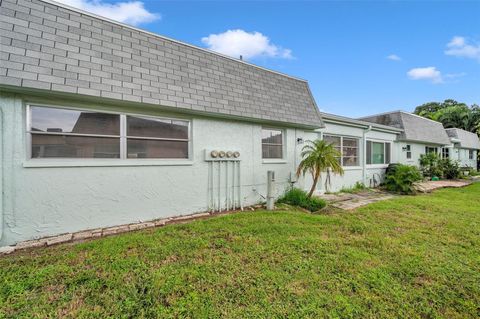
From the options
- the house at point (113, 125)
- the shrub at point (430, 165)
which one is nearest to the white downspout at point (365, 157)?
the house at point (113, 125)

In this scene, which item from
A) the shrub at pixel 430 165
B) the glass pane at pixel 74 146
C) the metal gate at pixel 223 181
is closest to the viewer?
the glass pane at pixel 74 146

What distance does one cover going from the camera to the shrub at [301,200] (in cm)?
589

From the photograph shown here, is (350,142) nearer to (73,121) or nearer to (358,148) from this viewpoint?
(358,148)

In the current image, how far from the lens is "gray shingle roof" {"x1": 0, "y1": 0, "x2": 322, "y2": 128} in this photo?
3299 millimetres

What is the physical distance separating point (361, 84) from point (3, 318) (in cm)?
1758

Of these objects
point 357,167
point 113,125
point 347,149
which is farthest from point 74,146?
point 357,167

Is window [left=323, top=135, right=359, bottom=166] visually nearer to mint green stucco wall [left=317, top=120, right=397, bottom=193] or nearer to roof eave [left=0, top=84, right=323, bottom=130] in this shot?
mint green stucco wall [left=317, top=120, right=397, bottom=193]

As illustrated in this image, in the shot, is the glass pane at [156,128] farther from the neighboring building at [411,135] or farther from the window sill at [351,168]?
the neighboring building at [411,135]

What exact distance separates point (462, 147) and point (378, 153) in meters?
16.4

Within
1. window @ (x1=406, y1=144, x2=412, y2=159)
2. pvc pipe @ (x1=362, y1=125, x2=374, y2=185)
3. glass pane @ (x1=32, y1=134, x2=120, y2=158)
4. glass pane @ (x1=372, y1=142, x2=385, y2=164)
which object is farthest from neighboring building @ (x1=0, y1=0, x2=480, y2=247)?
window @ (x1=406, y1=144, x2=412, y2=159)

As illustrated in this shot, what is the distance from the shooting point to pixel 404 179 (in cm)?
846

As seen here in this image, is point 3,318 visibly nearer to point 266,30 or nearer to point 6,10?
point 6,10

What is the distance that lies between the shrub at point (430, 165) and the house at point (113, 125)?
1298cm

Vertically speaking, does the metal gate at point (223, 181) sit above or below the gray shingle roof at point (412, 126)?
below
